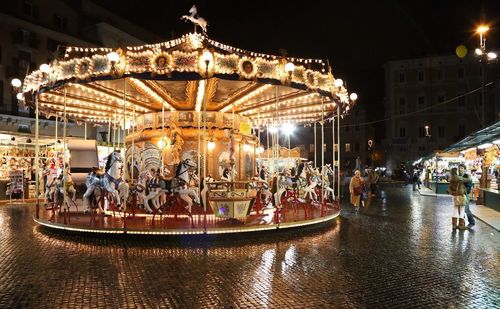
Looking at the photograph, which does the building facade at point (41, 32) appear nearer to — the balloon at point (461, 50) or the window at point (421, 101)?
the balloon at point (461, 50)

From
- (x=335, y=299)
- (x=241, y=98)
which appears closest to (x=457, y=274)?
(x=335, y=299)

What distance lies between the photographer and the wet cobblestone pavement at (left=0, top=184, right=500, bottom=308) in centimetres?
600

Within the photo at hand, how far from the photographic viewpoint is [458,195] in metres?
12.7

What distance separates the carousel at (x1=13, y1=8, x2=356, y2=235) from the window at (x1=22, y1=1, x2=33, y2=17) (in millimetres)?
19560

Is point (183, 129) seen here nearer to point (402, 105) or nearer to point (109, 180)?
point (109, 180)

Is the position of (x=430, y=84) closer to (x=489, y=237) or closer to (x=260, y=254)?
(x=489, y=237)

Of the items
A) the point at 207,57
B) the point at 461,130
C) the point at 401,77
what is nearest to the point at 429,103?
the point at 401,77

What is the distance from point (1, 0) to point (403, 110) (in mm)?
48666

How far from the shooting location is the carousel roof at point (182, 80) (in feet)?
36.6

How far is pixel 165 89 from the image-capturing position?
48.0 feet

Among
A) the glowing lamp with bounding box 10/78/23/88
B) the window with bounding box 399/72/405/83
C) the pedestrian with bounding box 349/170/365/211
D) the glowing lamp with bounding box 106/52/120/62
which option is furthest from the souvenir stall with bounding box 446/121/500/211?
the window with bounding box 399/72/405/83

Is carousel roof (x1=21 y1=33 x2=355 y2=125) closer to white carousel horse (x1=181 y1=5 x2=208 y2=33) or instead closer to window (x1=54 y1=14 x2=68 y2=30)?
white carousel horse (x1=181 y1=5 x2=208 y2=33)

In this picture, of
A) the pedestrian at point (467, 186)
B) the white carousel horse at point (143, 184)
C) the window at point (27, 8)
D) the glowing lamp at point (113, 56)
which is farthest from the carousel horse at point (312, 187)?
the window at point (27, 8)

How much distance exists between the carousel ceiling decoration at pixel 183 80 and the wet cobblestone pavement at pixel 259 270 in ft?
13.0
